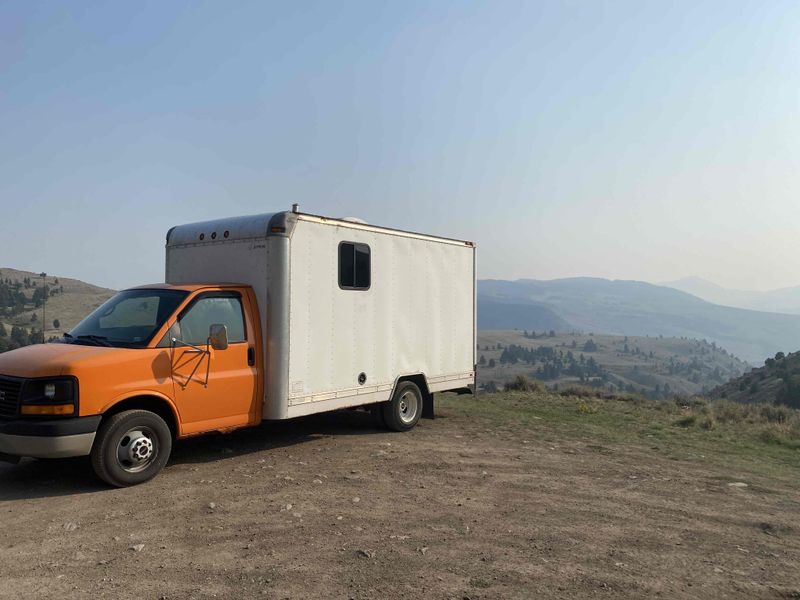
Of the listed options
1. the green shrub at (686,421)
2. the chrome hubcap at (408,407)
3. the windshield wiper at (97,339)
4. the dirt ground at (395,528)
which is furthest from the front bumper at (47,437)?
the green shrub at (686,421)

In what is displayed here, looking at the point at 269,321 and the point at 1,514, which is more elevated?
the point at 269,321

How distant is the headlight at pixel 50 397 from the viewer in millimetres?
6105

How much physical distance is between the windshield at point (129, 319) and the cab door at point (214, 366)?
0.23 m

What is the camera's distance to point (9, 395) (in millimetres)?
6305

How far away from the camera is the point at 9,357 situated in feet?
21.8

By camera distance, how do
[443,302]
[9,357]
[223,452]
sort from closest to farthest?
1. [9,357]
2. [223,452]
3. [443,302]

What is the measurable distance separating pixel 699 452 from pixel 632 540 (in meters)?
5.24

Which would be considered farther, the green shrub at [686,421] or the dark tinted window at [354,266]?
the green shrub at [686,421]

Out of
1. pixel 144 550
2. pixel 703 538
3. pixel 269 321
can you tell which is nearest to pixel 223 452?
pixel 269 321

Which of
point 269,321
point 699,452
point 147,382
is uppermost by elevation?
point 269,321

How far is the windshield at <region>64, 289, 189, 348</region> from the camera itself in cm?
694

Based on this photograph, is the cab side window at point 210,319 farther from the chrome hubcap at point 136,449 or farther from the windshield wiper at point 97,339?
the chrome hubcap at point 136,449

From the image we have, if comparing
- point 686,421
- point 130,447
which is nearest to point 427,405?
point 130,447

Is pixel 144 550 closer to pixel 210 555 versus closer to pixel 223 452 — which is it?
pixel 210 555
